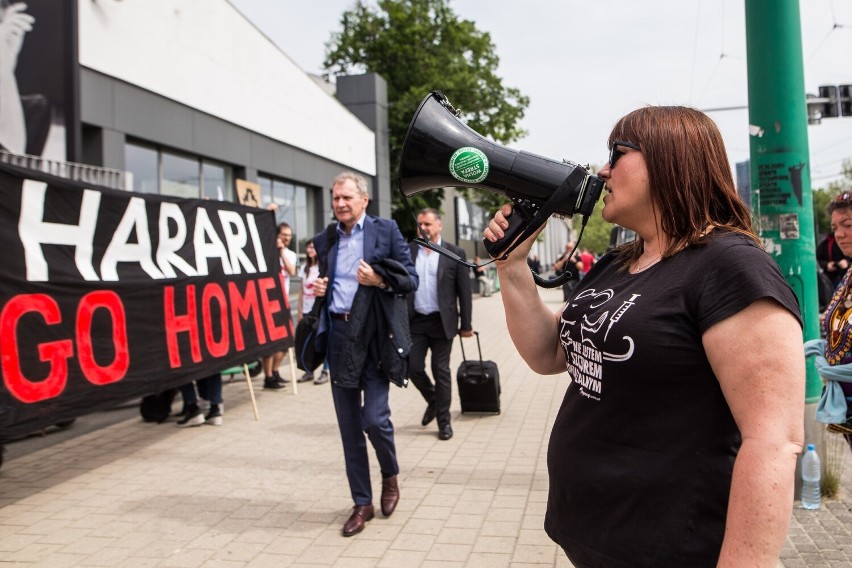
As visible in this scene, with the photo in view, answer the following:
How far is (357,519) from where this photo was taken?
4.16 m

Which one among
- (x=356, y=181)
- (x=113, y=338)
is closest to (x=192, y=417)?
(x=113, y=338)

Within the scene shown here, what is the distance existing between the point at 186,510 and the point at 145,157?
7.59m

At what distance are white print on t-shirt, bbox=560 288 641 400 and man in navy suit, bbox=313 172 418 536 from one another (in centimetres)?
254

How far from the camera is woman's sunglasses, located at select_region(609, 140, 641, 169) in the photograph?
1651 mm

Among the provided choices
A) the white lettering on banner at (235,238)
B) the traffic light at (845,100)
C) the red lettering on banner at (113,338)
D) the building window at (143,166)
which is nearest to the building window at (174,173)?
the building window at (143,166)

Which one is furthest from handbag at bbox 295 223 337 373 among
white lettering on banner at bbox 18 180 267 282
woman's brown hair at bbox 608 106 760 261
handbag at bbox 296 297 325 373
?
woman's brown hair at bbox 608 106 760 261

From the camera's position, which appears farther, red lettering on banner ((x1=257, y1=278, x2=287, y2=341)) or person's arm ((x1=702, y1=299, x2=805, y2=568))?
red lettering on banner ((x1=257, y1=278, x2=287, y2=341))

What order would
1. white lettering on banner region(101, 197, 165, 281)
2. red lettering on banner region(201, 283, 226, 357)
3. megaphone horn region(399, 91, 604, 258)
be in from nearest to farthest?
megaphone horn region(399, 91, 604, 258)
white lettering on banner region(101, 197, 165, 281)
red lettering on banner region(201, 283, 226, 357)

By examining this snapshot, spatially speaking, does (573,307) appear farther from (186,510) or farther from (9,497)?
(9,497)

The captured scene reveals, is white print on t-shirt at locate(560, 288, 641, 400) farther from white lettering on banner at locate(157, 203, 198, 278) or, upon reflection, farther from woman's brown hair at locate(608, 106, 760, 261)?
white lettering on banner at locate(157, 203, 198, 278)

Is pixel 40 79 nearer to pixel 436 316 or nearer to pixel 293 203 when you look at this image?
pixel 436 316

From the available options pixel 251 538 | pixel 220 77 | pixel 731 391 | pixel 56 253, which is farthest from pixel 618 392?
pixel 220 77

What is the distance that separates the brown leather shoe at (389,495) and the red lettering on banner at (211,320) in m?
2.83

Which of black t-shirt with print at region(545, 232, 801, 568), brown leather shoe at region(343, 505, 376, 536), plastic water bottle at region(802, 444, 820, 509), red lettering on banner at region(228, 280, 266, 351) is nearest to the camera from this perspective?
black t-shirt with print at region(545, 232, 801, 568)
